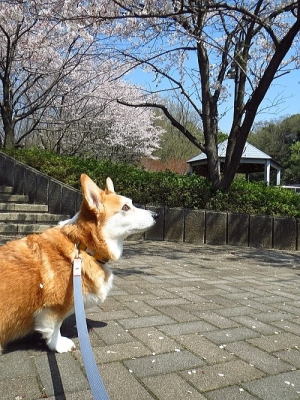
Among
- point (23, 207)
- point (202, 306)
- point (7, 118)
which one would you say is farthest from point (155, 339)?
point (7, 118)

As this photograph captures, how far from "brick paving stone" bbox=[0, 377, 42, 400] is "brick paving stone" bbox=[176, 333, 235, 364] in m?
1.14

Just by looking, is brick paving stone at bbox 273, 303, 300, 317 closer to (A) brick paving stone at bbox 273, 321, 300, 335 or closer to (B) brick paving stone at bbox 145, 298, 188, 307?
(A) brick paving stone at bbox 273, 321, 300, 335


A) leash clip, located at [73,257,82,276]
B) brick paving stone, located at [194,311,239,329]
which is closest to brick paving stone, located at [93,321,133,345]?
leash clip, located at [73,257,82,276]

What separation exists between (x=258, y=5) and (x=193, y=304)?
720 centimetres

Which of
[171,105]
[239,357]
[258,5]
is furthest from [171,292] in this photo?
[171,105]

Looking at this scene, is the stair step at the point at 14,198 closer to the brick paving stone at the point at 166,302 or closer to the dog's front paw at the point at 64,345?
the brick paving stone at the point at 166,302

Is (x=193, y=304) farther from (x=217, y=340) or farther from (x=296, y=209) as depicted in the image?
(x=296, y=209)

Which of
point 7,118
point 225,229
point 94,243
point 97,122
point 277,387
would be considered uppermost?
point 97,122

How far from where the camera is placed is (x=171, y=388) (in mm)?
2379

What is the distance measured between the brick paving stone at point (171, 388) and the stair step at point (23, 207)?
717 centimetres

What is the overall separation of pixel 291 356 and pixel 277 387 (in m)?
0.57

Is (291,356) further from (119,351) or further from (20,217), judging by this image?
(20,217)

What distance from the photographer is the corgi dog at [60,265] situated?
257 cm

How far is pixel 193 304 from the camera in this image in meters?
4.20
